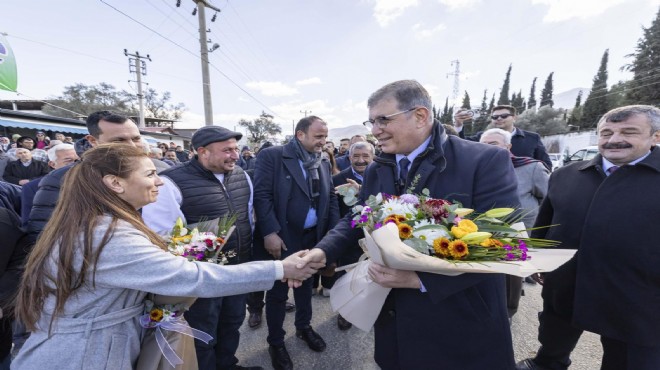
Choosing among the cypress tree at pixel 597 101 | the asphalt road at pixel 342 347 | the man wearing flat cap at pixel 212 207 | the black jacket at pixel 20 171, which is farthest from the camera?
the cypress tree at pixel 597 101

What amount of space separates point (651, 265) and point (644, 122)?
104 cm

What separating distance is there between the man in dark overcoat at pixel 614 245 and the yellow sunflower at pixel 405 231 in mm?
1781

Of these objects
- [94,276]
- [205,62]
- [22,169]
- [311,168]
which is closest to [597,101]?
[205,62]

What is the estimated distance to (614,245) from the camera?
2037mm

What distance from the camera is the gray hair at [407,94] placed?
1741mm

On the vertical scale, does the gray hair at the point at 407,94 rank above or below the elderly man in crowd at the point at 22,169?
above

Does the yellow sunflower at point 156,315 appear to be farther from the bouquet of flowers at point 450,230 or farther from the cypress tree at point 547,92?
the cypress tree at point 547,92

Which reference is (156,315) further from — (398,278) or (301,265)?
(398,278)

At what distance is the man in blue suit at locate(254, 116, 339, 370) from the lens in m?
3.11

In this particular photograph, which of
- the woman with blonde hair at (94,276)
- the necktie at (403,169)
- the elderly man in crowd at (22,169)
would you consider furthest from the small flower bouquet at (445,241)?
the elderly man in crowd at (22,169)

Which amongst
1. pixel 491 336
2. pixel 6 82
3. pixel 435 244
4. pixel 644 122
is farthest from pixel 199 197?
pixel 6 82

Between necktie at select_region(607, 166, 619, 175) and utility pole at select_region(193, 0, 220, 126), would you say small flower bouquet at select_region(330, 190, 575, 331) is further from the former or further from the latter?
utility pole at select_region(193, 0, 220, 126)

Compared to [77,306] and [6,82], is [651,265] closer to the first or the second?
[77,306]

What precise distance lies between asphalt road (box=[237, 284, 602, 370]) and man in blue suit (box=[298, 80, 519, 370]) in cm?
131
